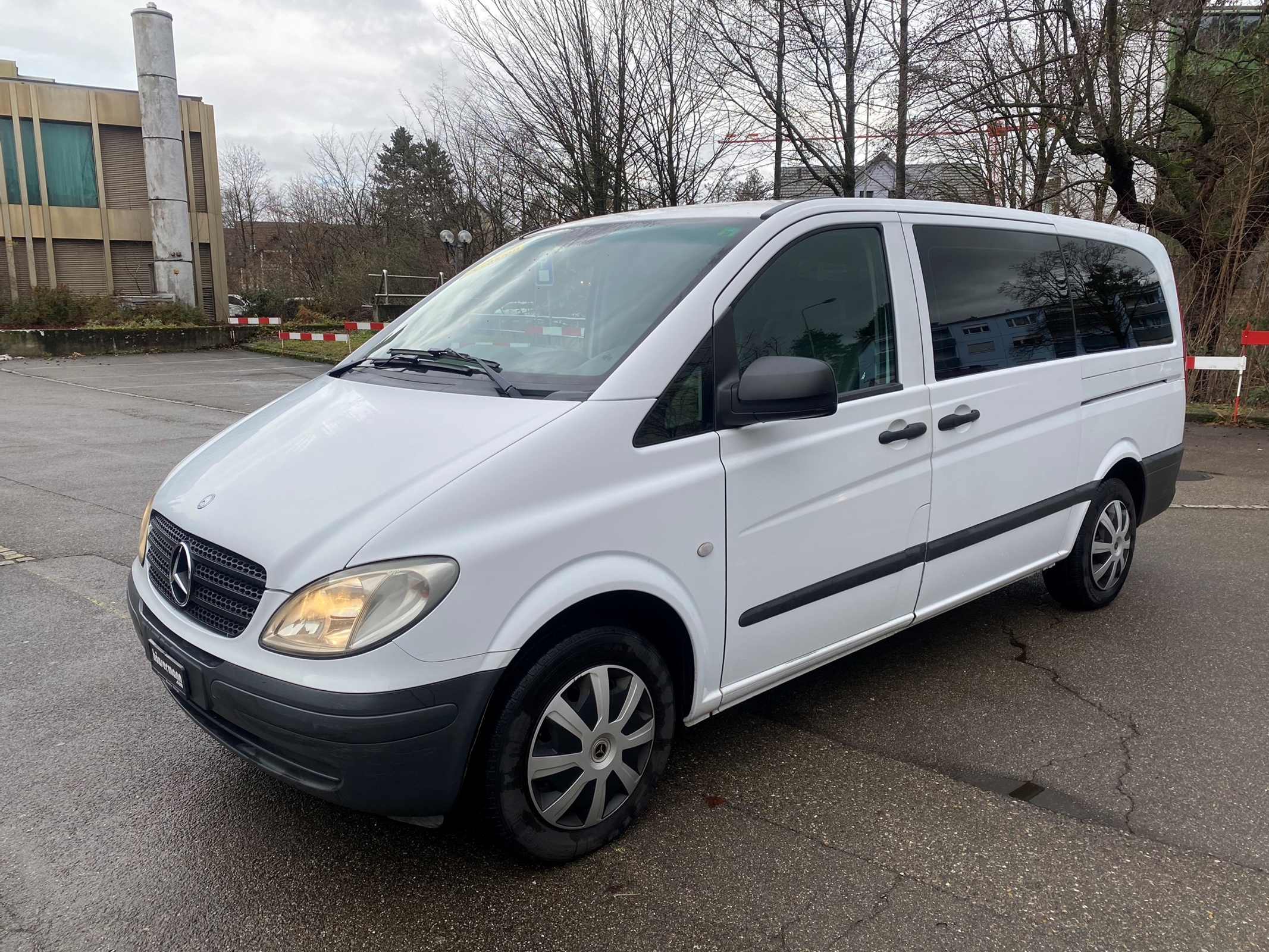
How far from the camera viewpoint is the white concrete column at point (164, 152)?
1160 inches

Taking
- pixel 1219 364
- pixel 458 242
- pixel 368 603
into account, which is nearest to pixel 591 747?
pixel 368 603

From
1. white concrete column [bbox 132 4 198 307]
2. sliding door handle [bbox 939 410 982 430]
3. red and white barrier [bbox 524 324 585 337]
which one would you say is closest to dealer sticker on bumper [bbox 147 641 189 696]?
red and white barrier [bbox 524 324 585 337]

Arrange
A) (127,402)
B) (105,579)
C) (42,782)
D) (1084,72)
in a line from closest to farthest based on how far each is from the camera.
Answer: (42,782) < (105,579) < (1084,72) < (127,402)

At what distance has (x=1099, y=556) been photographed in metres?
4.69

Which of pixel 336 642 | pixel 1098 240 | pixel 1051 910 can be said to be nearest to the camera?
pixel 336 642

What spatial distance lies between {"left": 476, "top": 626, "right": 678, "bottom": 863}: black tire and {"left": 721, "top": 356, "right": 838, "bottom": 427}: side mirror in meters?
0.74

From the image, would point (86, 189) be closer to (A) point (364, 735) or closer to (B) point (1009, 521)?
(B) point (1009, 521)

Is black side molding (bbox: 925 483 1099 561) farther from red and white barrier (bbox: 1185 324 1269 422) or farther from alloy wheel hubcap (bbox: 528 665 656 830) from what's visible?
red and white barrier (bbox: 1185 324 1269 422)

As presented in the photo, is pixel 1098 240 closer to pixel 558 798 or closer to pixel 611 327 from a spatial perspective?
pixel 611 327

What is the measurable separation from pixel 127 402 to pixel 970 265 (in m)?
13.7

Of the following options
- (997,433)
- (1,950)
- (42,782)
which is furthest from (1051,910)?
(42,782)

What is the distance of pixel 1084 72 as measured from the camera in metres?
13.1

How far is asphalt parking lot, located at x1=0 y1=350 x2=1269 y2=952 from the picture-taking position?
96.0 inches

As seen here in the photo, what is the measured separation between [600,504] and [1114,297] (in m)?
3.32
